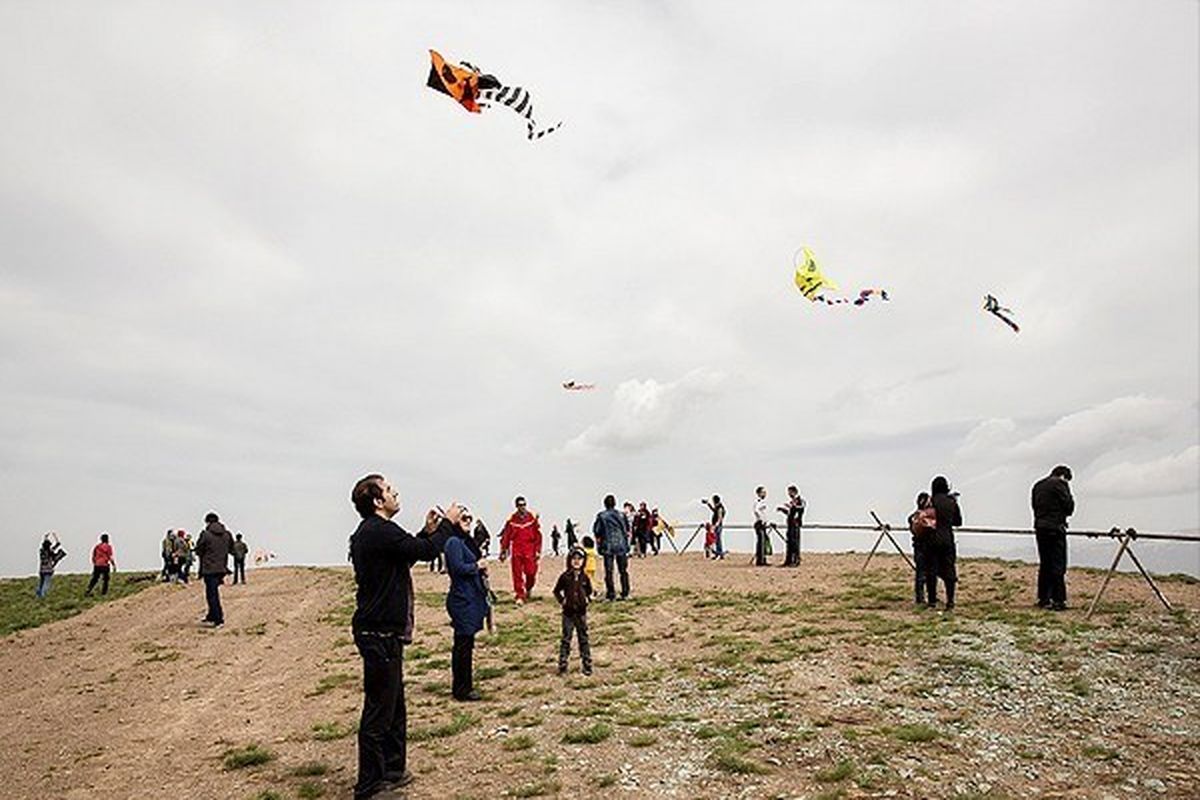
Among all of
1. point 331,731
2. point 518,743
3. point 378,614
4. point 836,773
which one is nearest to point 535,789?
point 518,743

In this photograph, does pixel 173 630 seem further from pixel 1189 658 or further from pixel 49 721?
pixel 1189 658

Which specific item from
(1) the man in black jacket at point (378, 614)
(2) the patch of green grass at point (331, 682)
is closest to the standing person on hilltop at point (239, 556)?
(2) the patch of green grass at point (331, 682)

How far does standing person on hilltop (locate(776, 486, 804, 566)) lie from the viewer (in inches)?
996

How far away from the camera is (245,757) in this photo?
925 cm

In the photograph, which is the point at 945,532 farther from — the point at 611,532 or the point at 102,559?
the point at 102,559

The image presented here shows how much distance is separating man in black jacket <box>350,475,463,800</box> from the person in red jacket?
11.1 m

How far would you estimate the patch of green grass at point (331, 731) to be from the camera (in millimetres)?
9938

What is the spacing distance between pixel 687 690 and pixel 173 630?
14.2 m

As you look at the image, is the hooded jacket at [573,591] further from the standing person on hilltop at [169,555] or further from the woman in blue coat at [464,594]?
the standing person on hilltop at [169,555]

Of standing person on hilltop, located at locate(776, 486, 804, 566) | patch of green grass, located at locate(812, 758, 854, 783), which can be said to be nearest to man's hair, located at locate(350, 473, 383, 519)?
patch of green grass, located at locate(812, 758, 854, 783)

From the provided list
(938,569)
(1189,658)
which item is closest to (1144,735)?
(1189,658)

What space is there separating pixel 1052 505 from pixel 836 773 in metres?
9.69

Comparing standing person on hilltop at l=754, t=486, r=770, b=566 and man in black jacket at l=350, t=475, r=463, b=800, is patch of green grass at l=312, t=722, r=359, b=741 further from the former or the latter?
standing person on hilltop at l=754, t=486, r=770, b=566

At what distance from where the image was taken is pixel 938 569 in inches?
646
